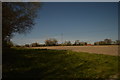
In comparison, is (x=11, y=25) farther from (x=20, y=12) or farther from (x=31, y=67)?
(x=31, y=67)

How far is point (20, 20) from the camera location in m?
9.43

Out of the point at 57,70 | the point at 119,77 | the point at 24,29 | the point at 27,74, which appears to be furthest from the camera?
the point at 24,29

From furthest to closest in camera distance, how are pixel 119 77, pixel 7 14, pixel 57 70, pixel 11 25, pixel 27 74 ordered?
pixel 11 25, pixel 7 14, pixel 57 70, pixel 27 74, pixel 119 77

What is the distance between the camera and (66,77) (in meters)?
4.47

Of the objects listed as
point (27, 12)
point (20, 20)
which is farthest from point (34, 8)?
point (20, 20)

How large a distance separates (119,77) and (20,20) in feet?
22.2

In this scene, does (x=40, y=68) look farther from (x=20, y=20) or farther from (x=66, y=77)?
(x=20, y=20)

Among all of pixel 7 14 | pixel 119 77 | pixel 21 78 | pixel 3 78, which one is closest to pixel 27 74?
pixel 21 78

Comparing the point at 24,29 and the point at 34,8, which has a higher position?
the point at 34,8

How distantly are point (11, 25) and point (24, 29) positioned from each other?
1136 mm

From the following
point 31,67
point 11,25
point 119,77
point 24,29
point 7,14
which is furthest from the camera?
point 24,29

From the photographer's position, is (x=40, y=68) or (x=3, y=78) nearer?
(x=3, y=78)

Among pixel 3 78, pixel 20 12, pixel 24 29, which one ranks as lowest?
pixel 3 78

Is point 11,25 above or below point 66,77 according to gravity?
above
